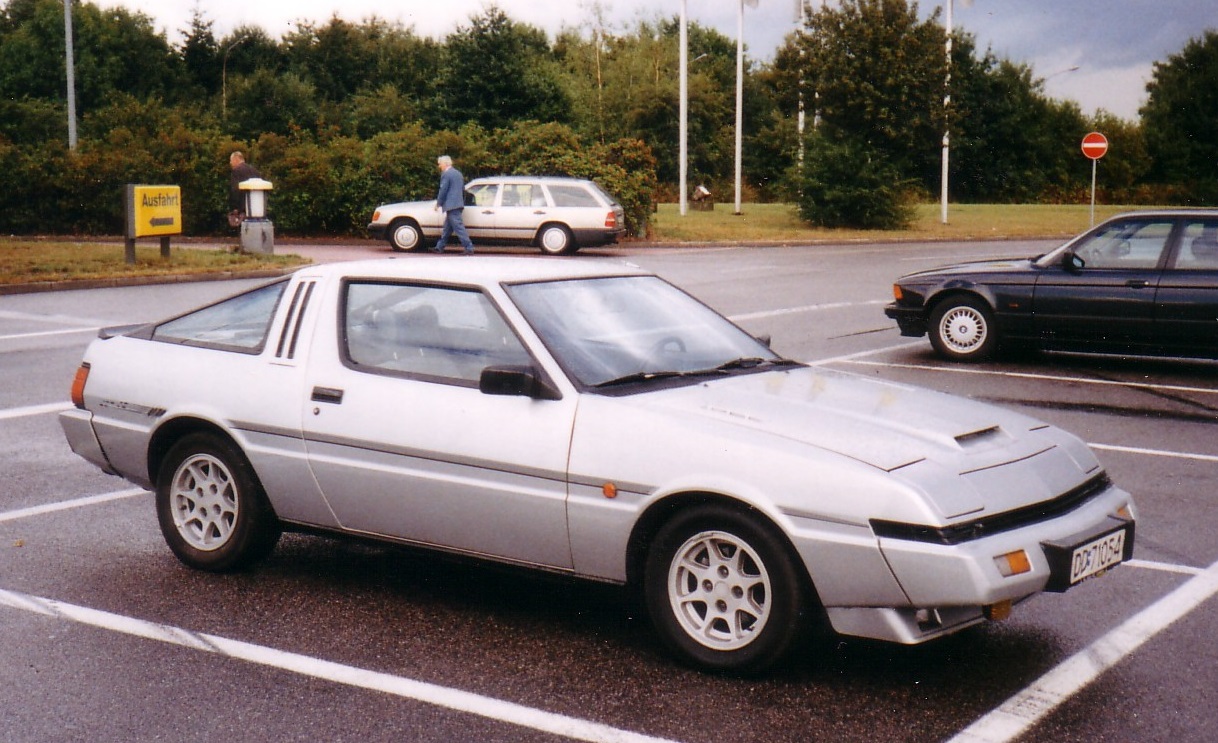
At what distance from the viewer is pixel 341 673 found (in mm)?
4570

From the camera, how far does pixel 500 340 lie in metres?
5.16

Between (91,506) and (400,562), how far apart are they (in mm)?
1953

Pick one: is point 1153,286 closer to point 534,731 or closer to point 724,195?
point 534,731

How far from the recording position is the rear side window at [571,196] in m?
28.1

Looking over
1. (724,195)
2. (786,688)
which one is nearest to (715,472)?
(786,688)

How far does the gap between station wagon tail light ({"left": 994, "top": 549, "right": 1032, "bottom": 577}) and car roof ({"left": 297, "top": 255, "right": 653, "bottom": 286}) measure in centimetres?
217

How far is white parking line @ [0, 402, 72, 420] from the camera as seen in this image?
9562 mm

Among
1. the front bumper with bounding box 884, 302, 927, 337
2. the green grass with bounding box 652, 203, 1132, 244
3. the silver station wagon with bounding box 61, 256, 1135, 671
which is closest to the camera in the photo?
the silver station wagon with bounding box 61, 256, 1135, 671

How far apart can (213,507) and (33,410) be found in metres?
4.72

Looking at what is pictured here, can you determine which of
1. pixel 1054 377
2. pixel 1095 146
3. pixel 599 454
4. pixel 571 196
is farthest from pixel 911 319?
pixel 1095 146

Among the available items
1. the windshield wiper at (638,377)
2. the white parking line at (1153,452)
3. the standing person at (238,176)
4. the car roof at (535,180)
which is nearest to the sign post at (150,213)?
the standing person at (238,176)

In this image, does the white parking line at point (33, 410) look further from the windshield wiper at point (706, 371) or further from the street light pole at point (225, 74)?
the street light pole at point (225, 74)

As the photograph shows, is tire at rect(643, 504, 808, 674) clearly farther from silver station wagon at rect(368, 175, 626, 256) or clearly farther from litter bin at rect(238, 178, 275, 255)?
silver station wagon at rect(368, 175, 626, 256)

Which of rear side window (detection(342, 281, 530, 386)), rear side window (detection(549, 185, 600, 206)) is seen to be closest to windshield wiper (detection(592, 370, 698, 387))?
rear side window (detection(342, 281, 530, 386))
